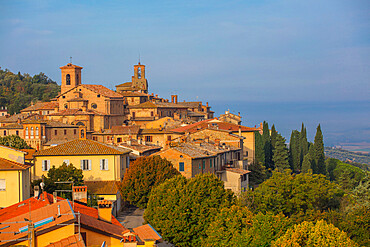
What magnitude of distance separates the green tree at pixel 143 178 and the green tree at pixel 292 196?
6.35 meters

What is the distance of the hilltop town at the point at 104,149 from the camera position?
23.3 metres

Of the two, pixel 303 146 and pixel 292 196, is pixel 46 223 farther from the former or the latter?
pixel 303 146

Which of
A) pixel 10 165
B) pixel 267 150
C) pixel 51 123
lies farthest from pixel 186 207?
pixel 51 123

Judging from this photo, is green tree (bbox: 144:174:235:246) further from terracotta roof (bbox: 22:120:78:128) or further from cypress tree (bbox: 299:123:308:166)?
cypress tree (bbox: 299:123:308:166)

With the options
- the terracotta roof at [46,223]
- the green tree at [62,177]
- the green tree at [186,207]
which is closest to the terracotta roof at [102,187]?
the green tree at [62,177]

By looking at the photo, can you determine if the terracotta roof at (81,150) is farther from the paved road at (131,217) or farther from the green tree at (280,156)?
the green tree at (280,156)

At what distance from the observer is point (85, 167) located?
48.2 m

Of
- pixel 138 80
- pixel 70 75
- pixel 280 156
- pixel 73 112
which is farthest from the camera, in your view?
pixel 138 80

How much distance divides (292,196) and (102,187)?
13.9 metres

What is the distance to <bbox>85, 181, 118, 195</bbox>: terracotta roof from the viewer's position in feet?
145

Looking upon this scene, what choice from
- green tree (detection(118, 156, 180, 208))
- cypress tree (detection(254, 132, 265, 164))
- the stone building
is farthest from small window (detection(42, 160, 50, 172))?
the stone building

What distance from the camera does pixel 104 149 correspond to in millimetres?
48594

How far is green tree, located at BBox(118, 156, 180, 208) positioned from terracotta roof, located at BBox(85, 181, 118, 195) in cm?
77

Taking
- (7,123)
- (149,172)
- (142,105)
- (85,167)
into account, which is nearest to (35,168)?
(85,167)
